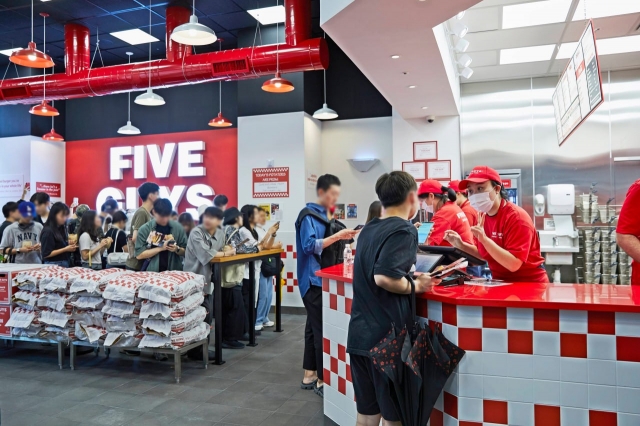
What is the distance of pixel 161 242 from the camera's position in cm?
477

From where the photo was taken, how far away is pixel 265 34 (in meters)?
7.47

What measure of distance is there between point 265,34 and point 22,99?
3908 mm

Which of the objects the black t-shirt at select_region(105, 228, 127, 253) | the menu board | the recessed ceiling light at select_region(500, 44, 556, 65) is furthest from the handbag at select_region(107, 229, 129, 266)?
the recessed ceiling light at select_region(500, 44, 556, 65)

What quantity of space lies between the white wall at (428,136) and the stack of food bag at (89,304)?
4675mm

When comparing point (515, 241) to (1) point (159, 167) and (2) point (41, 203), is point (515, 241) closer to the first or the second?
(2) point (41, 203)

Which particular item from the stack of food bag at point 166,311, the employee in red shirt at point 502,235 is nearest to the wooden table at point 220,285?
the stack of food bag at point 166,311

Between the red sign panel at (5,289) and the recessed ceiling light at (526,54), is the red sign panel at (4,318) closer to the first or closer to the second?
the red sign panel at (5,289)

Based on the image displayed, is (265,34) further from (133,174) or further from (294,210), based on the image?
(133,174)

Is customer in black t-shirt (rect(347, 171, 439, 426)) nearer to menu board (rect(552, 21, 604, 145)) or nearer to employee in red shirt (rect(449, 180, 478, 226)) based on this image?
menu board (rect(552, 21, 604, 145))

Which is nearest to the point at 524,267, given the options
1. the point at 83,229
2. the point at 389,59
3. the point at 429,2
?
the point at 429,2

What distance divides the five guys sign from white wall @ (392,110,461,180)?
2.92 meters

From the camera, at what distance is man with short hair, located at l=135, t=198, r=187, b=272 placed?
478cm

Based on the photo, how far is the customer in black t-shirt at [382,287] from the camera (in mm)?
2107

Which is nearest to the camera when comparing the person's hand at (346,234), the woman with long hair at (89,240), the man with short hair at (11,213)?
the person's hand at (346,234)
